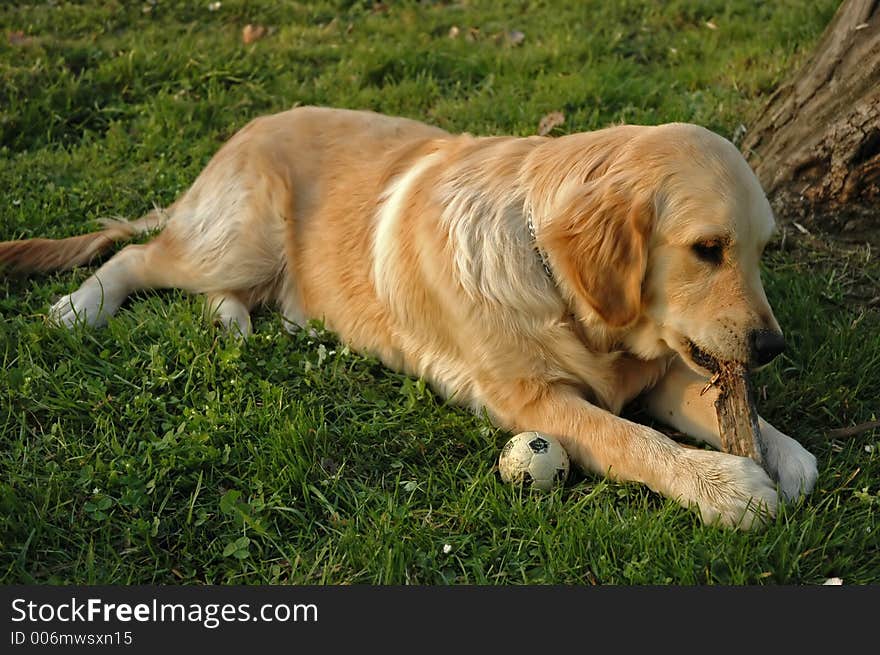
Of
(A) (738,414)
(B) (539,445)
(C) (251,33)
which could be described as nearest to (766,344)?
(A) (738,414)

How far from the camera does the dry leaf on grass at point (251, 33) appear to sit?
6.70 metres

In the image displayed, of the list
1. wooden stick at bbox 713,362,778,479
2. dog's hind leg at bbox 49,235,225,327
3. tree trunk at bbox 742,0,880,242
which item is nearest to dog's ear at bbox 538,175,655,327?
wooden stick at bbox 713,362,778,479

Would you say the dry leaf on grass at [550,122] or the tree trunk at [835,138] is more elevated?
the tree trunk at [835,138]

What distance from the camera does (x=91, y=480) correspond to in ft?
9.74

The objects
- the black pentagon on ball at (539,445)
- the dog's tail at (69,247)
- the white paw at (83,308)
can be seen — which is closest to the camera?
the black pentagon on ball at (539,445)

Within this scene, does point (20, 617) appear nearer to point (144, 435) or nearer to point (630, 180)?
point (144, 435)

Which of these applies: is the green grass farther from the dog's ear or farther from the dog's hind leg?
the dog's ear

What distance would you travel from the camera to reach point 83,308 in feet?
12.8

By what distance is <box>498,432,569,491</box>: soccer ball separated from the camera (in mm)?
2953

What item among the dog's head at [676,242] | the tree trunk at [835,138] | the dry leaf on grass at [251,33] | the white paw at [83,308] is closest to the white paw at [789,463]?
the dog's head at [676,242]

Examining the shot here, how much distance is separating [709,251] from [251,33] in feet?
16.1

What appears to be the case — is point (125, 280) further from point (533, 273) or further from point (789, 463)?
point (789, 463)

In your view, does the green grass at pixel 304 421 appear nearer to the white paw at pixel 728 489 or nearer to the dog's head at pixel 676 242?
the white paw at pixel 728 489

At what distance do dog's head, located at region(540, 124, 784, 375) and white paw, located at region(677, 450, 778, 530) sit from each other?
1.13 feet
